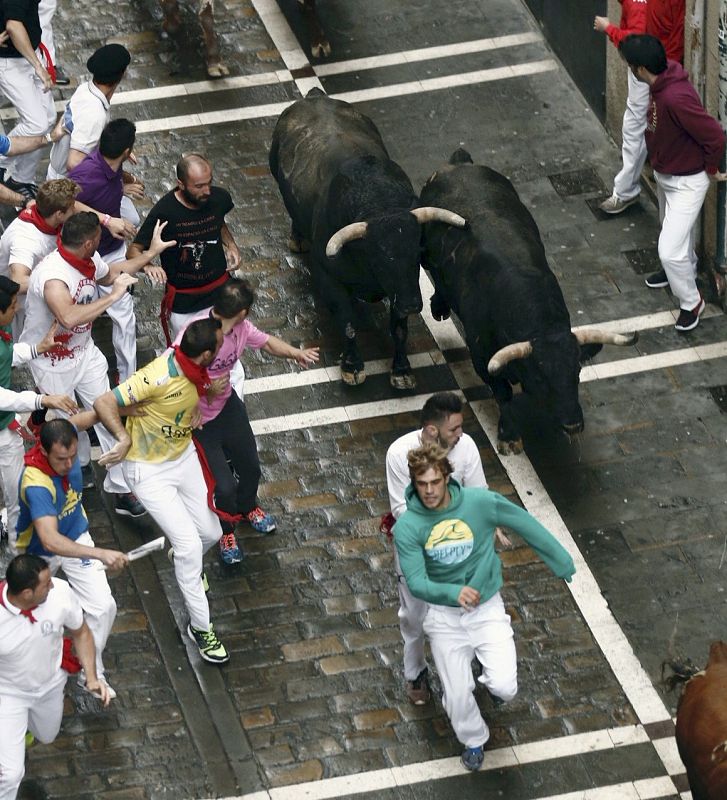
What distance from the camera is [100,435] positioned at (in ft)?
40.3

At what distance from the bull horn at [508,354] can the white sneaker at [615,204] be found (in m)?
3.56

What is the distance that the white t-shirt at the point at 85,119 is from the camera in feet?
43.0

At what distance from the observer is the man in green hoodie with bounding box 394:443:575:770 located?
31.0 ft

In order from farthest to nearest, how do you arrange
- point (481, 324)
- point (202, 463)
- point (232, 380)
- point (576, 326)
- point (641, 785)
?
point (576, 326), point (481, 324), point (232, 380), point (202, 463), point (641, 785)

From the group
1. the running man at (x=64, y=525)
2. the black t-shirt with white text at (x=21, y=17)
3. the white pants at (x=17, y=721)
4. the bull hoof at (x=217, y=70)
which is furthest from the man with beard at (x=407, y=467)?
the bull hoof at (x=217, y=70)

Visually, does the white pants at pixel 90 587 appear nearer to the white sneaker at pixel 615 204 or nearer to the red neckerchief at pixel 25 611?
the red neckerchief at pixel 25 611

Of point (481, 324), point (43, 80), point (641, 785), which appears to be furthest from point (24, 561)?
point (43, 80)

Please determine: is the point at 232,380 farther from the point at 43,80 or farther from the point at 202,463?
the point at 43,80

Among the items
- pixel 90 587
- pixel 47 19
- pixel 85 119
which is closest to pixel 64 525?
pixel 90 587

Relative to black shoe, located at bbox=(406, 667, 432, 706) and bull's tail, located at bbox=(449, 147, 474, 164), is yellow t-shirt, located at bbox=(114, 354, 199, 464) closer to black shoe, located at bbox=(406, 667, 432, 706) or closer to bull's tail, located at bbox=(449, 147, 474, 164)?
black shoe, located at bbox=(406, 667, 432, 706)

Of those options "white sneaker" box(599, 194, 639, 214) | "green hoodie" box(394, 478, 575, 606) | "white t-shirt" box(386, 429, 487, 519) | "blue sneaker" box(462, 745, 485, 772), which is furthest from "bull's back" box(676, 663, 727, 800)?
"white sneaker" box(599, 194, 639, 214)

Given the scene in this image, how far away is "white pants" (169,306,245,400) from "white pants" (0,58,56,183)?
3.16 metres

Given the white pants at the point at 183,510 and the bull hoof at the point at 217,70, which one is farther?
the bull hoof at the point at 217,70

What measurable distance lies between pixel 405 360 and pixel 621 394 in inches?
69.3
